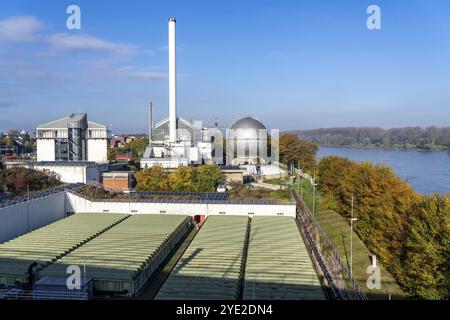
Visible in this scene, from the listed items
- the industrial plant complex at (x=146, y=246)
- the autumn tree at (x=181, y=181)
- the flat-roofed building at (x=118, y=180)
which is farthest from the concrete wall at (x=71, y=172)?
the autumn tree at (x=181, y=181)

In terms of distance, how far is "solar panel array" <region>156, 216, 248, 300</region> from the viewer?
6262 millimetres

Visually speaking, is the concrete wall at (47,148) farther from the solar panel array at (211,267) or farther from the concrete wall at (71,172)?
the solar panel array at (211,267)

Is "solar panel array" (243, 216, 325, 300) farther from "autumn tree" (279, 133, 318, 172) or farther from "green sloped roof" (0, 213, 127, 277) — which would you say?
"autumn tree" (279, 133, 318, 172)

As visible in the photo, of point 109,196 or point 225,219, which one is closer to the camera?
point 225,219

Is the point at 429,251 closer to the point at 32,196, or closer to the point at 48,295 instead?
the point at 48,295

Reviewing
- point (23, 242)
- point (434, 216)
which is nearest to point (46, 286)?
point (23, 242)

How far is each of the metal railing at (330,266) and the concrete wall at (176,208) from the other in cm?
105

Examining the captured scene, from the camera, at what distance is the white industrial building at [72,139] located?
2372cm

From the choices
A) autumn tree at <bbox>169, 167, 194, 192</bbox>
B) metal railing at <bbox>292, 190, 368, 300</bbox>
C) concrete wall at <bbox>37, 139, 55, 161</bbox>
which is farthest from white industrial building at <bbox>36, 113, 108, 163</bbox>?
metal railing at <bbox>292, 190, 368, 300</bbox>

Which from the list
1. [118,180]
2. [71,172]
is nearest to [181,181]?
[118,180]

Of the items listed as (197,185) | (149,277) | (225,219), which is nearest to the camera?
(149,277)
